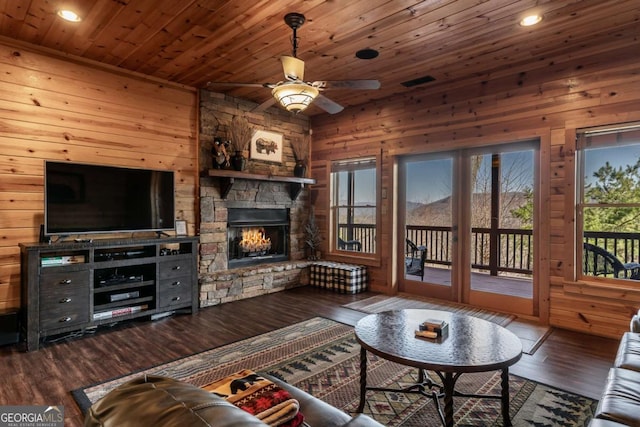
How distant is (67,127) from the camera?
3930 mm

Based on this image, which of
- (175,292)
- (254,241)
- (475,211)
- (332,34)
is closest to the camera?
(332,34)

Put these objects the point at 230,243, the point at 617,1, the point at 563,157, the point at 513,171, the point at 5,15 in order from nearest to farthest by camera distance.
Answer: the point at 617,1, the point at 5,15, the point at 563,157, the point at 513,171, the point at 230,243

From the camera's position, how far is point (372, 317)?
260 centimetres

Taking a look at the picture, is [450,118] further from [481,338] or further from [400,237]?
[481,338]

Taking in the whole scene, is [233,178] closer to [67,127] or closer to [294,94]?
[67,127]

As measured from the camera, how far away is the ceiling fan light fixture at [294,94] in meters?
2.91

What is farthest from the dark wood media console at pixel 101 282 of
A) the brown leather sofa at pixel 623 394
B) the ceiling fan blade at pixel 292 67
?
the brown leather sofa at pixel 623 394

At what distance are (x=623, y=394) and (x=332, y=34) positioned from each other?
133 inches

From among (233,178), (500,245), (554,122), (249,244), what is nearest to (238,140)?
(233,178)

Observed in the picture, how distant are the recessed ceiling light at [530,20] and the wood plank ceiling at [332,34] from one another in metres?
0.05

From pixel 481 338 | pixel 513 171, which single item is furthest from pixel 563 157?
pixel 481 338

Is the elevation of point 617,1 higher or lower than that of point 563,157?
higher

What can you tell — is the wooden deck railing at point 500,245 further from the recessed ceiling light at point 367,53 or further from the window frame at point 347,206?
the recessed ceiling light at point 367,53

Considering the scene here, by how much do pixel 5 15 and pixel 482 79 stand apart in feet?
16.4
